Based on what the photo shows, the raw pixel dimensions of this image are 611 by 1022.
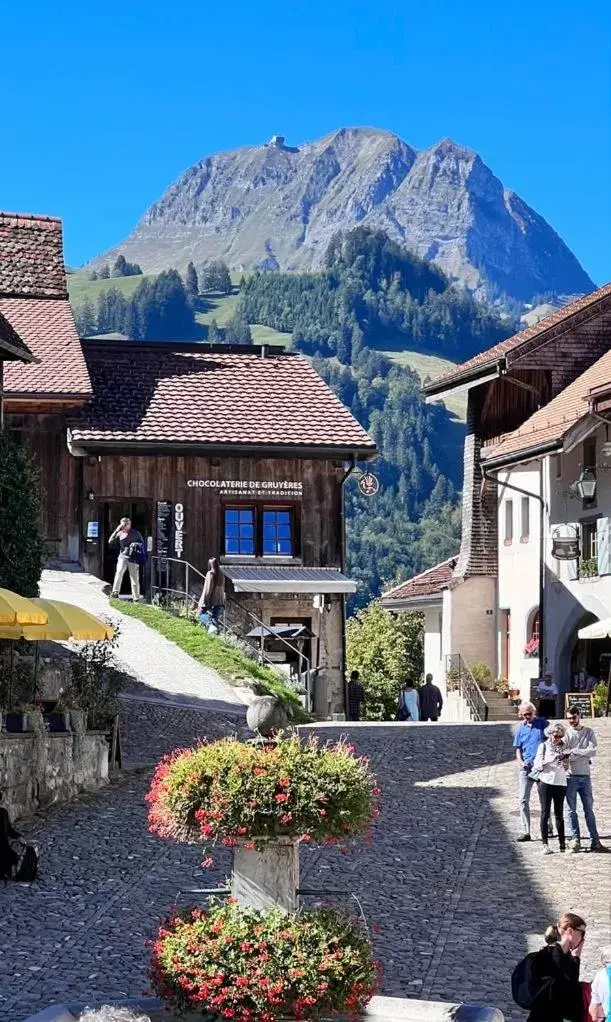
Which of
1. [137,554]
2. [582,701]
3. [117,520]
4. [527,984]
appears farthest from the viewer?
[117,520]

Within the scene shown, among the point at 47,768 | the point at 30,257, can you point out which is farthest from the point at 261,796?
the point at 30,257

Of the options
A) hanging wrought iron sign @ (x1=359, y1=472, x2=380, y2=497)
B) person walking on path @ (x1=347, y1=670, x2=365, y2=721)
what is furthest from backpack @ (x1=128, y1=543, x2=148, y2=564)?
hanging wrought iron sign @ (x1=359, y1=472, x2=380, y2=497)

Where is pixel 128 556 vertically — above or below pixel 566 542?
below

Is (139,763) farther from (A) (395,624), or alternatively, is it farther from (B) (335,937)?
(A) (395,624)

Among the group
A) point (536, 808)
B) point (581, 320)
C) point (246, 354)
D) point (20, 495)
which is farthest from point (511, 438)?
point (536, 808)

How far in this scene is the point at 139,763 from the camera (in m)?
26.8

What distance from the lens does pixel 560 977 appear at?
1163 centimetres

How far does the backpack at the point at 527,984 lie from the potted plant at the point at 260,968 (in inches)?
34.9

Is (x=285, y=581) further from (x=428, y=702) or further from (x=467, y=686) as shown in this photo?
(x=467, y=686)

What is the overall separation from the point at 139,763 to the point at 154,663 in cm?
809

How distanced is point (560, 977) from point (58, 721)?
508 inches

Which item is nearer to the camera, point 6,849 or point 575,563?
point 6,849

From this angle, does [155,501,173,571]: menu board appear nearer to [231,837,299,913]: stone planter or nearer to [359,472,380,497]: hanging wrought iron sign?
[359,472,380,497]: hanging wrought iron sign

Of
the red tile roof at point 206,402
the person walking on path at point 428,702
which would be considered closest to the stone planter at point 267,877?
the person walking on path at point 428,702
